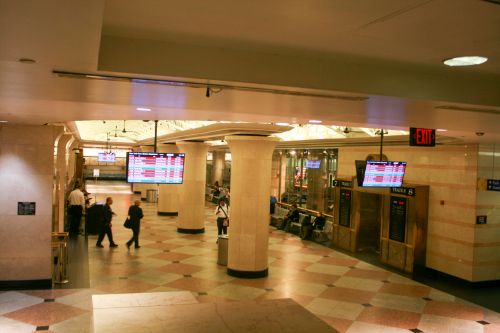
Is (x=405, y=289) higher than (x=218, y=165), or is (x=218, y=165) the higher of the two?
(x=218, y=165)

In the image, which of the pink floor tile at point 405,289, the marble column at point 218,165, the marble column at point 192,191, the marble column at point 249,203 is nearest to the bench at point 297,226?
the marble column at point 192,191

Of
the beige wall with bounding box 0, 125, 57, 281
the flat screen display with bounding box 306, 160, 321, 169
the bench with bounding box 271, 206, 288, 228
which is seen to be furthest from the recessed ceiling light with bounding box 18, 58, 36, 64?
the flat screen display with bounding box 306, 160, 321, 169

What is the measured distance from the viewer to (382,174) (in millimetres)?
9469

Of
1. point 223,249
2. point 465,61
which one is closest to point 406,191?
point 223,249

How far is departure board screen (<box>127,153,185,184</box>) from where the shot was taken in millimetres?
8656

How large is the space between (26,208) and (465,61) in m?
8.70

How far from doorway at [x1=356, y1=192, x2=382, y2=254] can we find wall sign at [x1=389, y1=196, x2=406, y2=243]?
1.86m

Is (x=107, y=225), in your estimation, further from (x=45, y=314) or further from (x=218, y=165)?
(x=218, y=165)

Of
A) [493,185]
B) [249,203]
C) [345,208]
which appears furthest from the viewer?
A: [345,208]

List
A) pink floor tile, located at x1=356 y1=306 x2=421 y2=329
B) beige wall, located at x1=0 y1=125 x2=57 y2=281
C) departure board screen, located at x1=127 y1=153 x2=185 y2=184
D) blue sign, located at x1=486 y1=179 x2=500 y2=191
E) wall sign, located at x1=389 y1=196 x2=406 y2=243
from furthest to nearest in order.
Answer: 1. wall sign, located at x1=389 y1=196 x2=406 y2=243
2. blue sign, located at x1=486 y1=179 x2=500 y2=191
3. beige wall, located at x1=0 y1=125 x2=57 y2=281
4. departure board screen, located at x1=127 y1=153 x2=185 y2=184
5. pink floor tile, located at x1=356 y1=306 x2=421 y2=329

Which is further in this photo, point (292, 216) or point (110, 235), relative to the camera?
point (292, 216)

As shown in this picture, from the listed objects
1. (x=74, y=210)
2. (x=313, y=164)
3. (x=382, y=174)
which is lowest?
(x=74, y=210)

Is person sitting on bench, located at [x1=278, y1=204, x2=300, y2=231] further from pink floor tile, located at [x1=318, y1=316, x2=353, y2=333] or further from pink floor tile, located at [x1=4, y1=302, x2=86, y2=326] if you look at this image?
pink floor tile, located at [x1=4, y1=302, x2=86, y2=326]

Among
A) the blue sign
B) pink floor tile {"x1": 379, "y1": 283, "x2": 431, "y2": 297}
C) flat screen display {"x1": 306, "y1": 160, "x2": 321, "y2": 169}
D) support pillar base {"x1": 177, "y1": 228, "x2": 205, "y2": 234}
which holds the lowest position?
pink floor tile {"x1": 379, "y1": 283, "x2": 431, "y2": 297}
